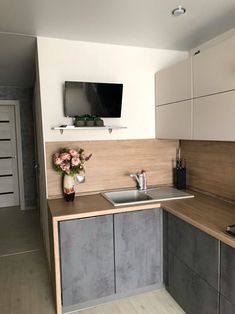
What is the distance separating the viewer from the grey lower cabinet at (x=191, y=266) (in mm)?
1711

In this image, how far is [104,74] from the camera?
8.59 feet

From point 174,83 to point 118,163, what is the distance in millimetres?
966

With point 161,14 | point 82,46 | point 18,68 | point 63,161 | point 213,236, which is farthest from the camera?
point 18,68

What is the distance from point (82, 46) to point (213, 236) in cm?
203

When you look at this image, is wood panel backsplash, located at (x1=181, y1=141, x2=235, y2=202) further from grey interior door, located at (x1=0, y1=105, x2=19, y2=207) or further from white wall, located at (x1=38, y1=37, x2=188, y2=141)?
grey interior door, located at (x1=0, y1=105, x2=19, y2=207)

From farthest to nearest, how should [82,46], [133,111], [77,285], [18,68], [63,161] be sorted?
[18,68], [133,111], [82,46], [63,161], [77,285]

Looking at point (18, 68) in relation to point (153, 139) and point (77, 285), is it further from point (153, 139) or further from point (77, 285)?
point (77, 285)

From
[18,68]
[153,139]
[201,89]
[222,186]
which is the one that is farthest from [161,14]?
[18,68]

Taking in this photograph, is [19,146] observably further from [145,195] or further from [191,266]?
[191,266]

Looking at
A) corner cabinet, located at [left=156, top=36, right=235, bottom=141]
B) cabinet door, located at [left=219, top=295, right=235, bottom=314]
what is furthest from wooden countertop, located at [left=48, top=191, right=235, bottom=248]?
corner cabinet, located at [left=156, top=36, right=235, bottom=141]

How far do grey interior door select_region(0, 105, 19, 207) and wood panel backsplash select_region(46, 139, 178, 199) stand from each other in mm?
2881

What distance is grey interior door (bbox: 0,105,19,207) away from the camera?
4.93 m

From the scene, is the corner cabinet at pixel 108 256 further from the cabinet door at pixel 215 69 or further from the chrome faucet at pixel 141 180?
the cabinet door at pixel 215 69

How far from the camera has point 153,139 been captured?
2.87 metres
